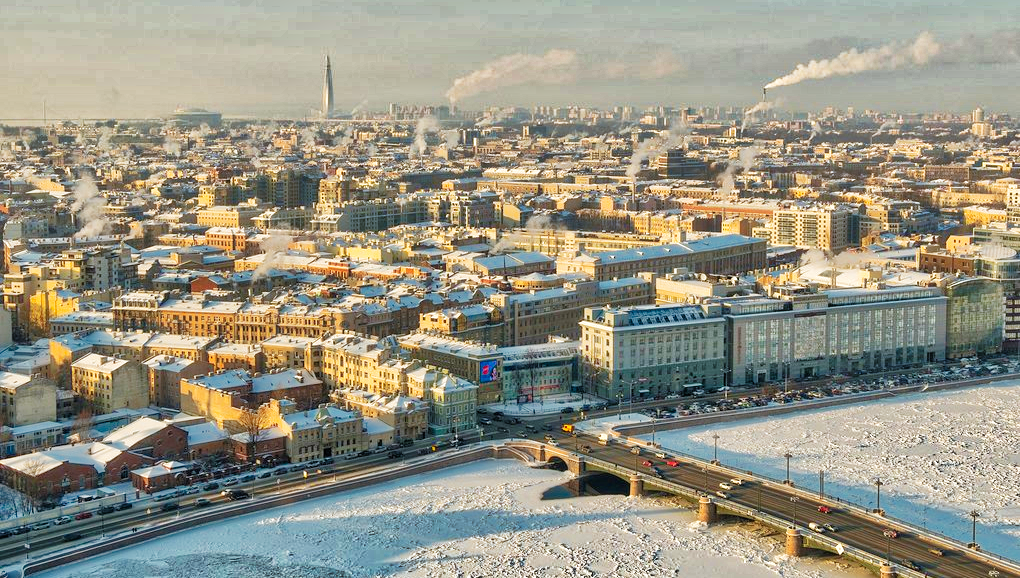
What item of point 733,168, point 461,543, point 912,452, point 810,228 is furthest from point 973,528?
point 733,168

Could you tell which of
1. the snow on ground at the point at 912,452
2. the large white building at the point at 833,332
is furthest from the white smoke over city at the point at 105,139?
the snow on ground at the point at 912,452

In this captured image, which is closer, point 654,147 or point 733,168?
point 733,168

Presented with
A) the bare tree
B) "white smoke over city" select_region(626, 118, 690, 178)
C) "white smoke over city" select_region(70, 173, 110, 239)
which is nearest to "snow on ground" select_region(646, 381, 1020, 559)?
the bare tree

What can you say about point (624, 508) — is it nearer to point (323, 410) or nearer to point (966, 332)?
point (323, 410)

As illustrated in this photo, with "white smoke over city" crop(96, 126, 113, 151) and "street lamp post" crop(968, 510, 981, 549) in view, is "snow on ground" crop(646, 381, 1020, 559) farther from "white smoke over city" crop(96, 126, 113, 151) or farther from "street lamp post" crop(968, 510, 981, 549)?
"white smoke over city" crop(96, 126, 113, 151)

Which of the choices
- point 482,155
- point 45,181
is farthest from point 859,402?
point 482,155

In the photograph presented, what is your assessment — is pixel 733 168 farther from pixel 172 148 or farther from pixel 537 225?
pixel 172 148

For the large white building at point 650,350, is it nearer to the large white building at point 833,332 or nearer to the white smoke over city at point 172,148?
the large white building at point 833,332
